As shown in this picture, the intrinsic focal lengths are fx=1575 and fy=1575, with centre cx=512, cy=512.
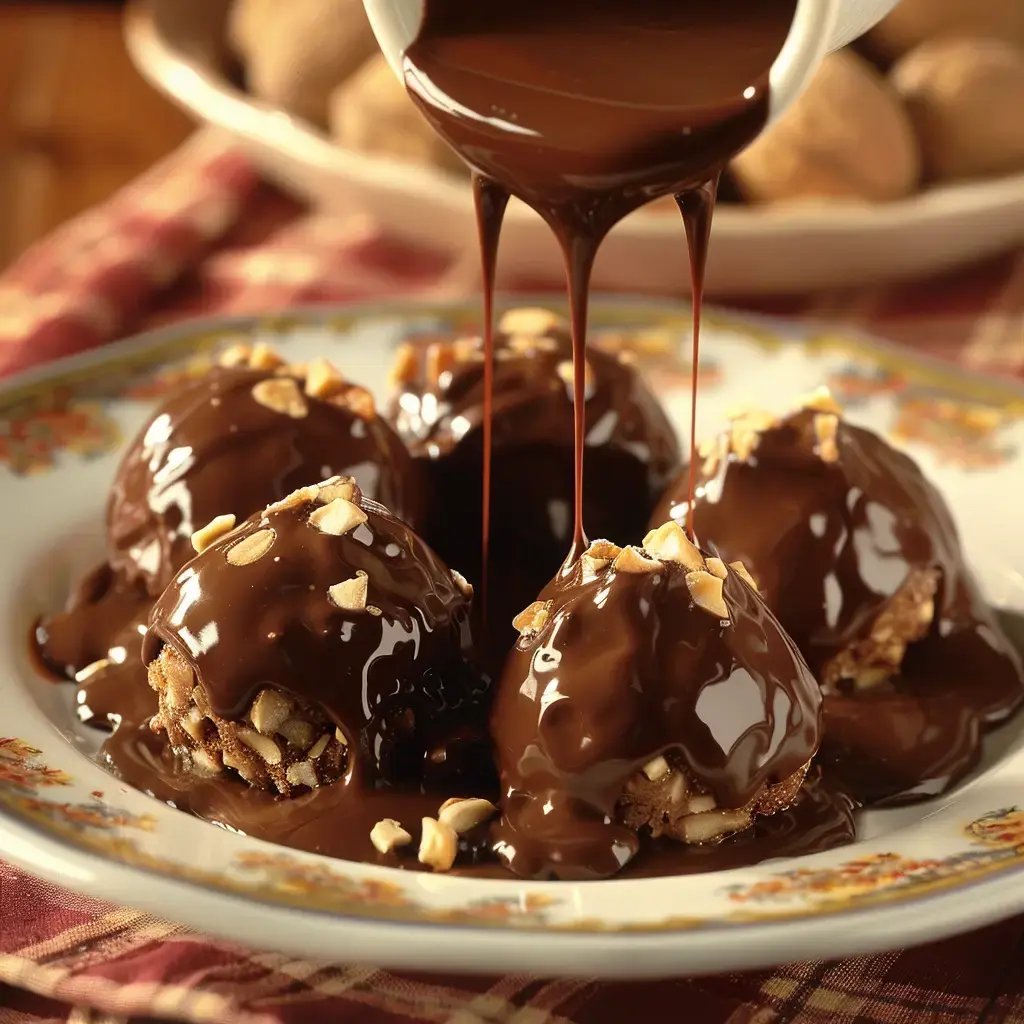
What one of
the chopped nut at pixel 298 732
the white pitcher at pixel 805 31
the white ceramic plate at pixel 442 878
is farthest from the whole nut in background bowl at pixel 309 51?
the chopped nut at pixel 298 732

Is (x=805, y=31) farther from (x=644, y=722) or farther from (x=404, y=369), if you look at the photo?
(x=404, y=369)

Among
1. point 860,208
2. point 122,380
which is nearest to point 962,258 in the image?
point 860,208

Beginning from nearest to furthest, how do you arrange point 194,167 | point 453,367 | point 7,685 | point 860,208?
point 7,685, point 453,367, point 860,208, point 194,167

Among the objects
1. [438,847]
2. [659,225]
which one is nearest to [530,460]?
[438,847]

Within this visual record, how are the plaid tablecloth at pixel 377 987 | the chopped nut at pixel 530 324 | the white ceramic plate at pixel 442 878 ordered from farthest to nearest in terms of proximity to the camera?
1. the chopped nut at pixel 530 324
2. the plaid tablecloth at pixel 377 987
3. the white ceramic plate at pixel 442 878

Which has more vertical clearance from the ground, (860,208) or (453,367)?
(453,367)

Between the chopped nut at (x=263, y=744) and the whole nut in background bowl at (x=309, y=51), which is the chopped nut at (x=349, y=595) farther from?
the whole nut in background bowl at (x=309, y=51)

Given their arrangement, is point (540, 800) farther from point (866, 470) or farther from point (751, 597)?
point (866, 470)
